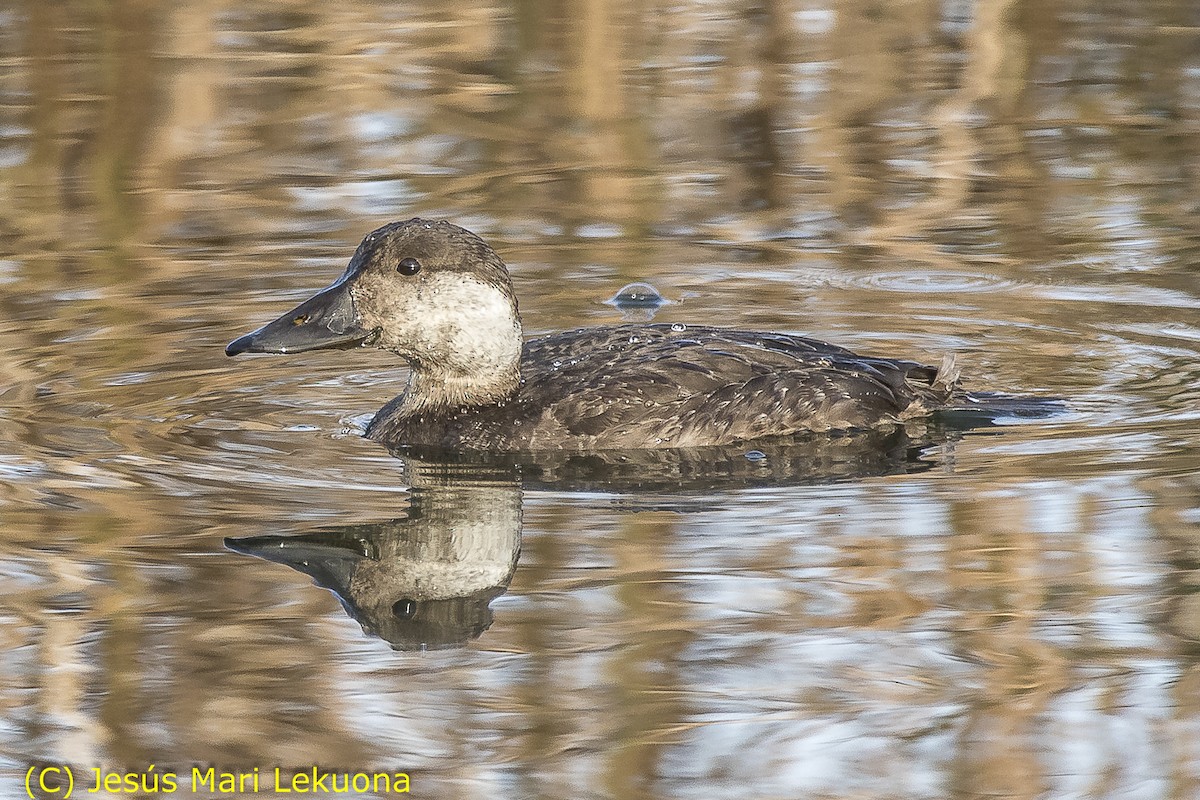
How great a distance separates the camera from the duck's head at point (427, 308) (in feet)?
23.2

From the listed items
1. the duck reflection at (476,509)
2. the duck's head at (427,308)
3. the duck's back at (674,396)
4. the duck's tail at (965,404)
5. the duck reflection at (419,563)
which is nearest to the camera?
the duck reflection at (419,563)

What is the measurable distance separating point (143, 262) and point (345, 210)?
1190 millimetres

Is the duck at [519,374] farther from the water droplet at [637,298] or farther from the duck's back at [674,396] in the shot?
the water droplet at [637,298]

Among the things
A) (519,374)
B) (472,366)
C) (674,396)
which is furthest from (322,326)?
(674,396)

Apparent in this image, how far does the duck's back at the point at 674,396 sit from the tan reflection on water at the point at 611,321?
373 millimetres

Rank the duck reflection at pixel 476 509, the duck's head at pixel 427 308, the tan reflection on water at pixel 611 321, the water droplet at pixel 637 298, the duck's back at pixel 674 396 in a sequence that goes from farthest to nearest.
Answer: the water droplet at pixel 637 298
the duck's head at pixel 427 308
the duck's back at pixel 674 396
the duck reflection at pixel 476 509
the tan reflection on water at pixel 611 321

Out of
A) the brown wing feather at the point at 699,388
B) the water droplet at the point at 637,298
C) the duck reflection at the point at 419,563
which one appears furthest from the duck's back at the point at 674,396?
the water droplet at the point at 637,298

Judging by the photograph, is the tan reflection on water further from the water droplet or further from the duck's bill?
the duck's bill

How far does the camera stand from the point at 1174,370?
25.5 feet

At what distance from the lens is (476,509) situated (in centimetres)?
634

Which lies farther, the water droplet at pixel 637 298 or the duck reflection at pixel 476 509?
the water droplet at pixel 637 298

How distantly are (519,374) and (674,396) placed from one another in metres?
0.62

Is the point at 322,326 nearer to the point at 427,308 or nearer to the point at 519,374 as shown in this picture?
the point at 427,308

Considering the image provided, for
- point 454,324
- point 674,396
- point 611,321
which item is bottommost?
point 611,321
